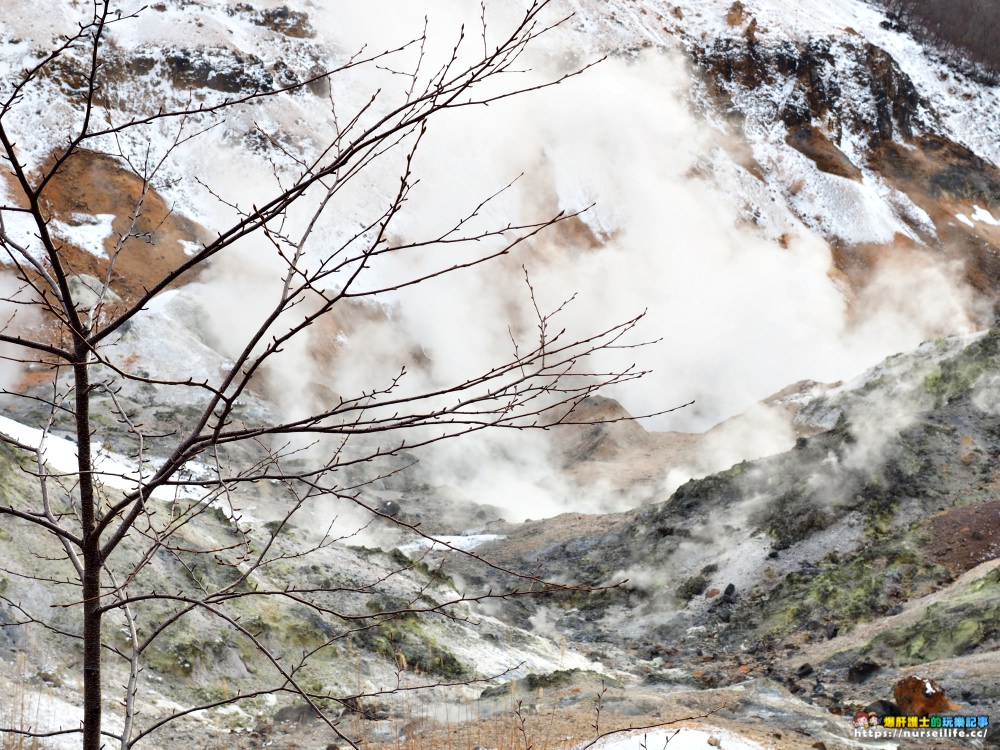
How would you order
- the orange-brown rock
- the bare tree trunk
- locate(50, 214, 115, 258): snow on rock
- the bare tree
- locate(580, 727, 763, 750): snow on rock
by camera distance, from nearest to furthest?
the bare tree
the bare tree trunk
locate(580, 727, 763, 750): snow on rock
the orange-brown rock
locate(50, 214, 115, 258): snow on rock

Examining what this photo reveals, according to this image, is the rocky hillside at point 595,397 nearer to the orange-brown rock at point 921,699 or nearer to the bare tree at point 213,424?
the bare tree at point 213,424

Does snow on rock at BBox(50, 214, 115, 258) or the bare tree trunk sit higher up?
snow on rock at BBox(50, 214, 115, 258)

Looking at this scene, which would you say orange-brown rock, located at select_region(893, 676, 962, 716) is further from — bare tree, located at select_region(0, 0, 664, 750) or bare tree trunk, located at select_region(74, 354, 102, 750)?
bare tree trunk, located at select_region(74, 354, 102, 750)

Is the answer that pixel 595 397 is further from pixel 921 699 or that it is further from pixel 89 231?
pixel 921 699

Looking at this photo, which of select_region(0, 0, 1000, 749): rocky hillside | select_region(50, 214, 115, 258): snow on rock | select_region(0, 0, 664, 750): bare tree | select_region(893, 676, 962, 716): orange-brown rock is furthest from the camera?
select_region(50, 214, 115, 258): snow on rock

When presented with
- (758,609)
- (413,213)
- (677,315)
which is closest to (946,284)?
(677,315)

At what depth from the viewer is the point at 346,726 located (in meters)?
A: 7.77

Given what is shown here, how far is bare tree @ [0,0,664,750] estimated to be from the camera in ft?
6.31

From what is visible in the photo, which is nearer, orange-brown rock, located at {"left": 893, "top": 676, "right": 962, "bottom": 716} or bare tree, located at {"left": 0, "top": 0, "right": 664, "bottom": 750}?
bare tree, located at {"left": 0, "top": 0, "right": 664, "bottom": 750}

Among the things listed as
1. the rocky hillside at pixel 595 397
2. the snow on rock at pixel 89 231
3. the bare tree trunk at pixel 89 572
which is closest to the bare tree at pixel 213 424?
the bare tree trunk at pixel 89 572

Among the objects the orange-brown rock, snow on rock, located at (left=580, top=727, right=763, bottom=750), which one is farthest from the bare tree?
the orange-brown rock

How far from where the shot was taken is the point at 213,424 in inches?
160

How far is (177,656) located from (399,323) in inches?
1124

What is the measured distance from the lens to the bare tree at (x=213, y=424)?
192cm
